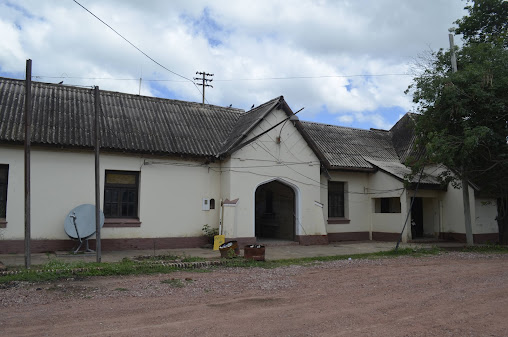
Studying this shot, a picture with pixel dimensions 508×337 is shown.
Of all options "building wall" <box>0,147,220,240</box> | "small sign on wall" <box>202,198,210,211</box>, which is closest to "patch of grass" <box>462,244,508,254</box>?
"building wall" <box>0,147,220,240</box>

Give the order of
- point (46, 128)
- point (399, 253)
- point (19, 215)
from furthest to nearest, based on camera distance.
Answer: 1. point (399, 253)
2. point (46, 128)
3. point (19, 215)

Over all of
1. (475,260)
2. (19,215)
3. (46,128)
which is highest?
(46,128)

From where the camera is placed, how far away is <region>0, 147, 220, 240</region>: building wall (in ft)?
44.5

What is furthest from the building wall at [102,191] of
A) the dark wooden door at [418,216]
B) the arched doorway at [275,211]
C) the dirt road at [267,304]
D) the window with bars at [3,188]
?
the dark wooden door at [418,216]

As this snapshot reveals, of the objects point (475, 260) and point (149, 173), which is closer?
point (475, 260)

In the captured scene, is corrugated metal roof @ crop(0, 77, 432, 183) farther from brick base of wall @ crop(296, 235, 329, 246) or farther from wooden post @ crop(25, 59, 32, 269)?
brick base of wall @ crop(296, 235, 329, 246)

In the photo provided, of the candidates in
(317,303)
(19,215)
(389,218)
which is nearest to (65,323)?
(317,303)

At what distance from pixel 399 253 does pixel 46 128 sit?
1339 cm

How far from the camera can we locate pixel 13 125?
45.3 feet

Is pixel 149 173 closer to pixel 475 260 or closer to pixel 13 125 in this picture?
pixel 13 125

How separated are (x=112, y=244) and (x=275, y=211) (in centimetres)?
817

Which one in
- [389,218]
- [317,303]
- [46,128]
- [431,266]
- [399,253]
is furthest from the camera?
[389,218]

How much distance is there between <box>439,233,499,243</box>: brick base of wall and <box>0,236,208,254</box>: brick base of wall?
11983 millimetres

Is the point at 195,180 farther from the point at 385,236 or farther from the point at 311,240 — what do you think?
the point at 385,236
